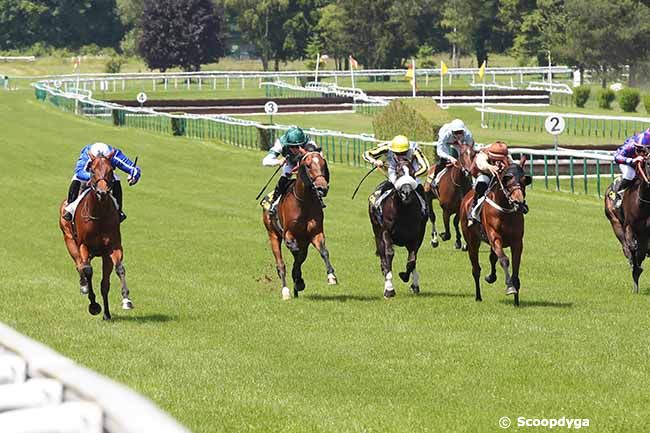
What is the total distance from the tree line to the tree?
7 centimetres

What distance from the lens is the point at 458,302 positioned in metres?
14.5

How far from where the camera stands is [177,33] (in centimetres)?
10238

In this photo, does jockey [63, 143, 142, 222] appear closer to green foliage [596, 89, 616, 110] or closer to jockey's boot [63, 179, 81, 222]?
jockey's boot [63, 179, 81, 222]

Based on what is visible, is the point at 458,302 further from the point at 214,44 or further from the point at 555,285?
the point at 214,44

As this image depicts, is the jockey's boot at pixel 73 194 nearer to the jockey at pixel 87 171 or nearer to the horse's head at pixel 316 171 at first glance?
the jockey at pixel 87 171

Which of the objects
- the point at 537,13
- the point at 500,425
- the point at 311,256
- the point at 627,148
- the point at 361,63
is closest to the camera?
the point at 500,425

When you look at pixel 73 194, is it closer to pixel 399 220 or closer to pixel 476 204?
pixel 399 220

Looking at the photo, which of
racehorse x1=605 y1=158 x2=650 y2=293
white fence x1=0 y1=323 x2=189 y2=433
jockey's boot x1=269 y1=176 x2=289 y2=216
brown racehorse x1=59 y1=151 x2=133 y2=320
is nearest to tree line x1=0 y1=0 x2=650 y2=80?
racehorse x1=605 y1=158 x2=650 y2=293

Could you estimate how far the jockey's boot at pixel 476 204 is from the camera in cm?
1430

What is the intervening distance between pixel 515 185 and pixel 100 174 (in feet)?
12.2

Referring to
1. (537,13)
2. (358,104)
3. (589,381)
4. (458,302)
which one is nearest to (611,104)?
(358,104)

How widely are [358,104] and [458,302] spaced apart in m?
52.7

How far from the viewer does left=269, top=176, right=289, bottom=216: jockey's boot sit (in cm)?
1504

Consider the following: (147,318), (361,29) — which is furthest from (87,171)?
(361,29)
